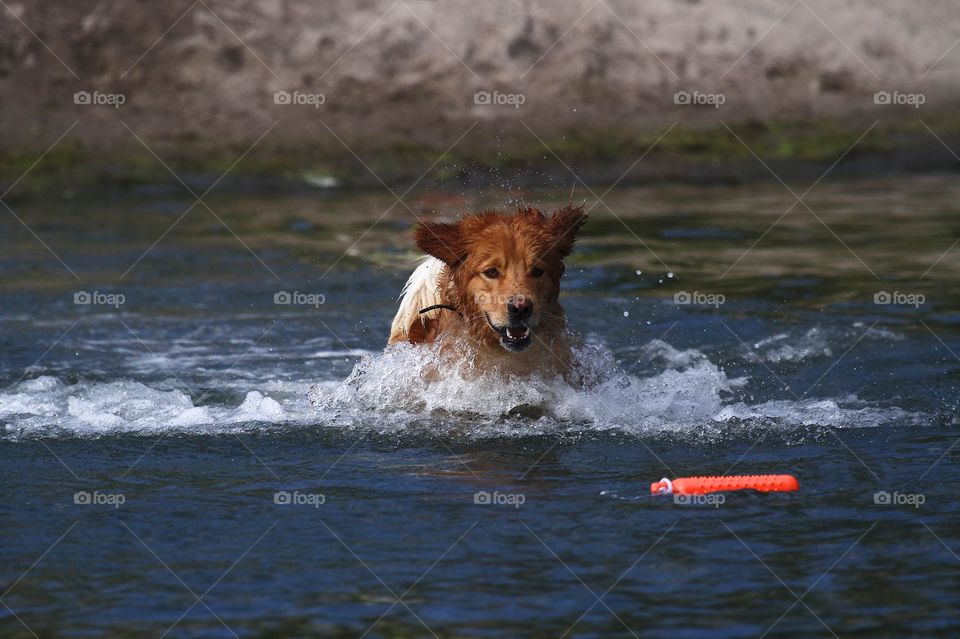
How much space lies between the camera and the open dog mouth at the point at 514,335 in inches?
311

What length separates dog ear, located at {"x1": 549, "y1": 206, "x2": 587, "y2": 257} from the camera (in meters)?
8.12

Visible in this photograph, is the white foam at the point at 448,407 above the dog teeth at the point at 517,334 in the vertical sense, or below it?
below

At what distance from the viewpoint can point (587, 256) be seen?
13375 millimetres

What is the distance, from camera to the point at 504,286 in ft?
25.9

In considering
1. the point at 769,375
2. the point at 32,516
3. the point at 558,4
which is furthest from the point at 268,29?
the point at 32,516

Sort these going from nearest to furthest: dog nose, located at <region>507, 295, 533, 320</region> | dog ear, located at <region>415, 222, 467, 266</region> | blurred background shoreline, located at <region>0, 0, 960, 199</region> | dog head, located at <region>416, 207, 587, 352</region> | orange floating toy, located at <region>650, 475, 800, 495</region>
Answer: orange floating toy, located at <region>650, 475, 800, 495</region> < dog nose, located at <region>507, 295, 533, 320</region> < dog head, located at <region>416, 207, 587, 352</region> < dog ear, located at <region>415, 222, 467, 266</region> < blurred background shoreline, located at <region>0, 0, 960, 199</region>

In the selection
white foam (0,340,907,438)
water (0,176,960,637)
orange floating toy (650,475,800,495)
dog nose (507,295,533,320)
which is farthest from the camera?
white foam (0,340,907,438)

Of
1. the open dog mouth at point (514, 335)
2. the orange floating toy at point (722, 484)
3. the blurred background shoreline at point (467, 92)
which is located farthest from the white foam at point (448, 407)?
the blurred background shoreline at point (467, 92)

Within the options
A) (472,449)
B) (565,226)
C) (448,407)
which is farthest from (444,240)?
(472,449)

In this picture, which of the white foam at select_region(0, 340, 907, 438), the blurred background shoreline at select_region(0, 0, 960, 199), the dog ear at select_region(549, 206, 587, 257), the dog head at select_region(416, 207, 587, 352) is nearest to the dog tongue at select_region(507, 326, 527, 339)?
the dog head at select_region(416, 207, 587, 352)

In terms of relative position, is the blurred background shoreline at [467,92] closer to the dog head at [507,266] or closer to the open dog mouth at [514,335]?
the dog head at [507,266]

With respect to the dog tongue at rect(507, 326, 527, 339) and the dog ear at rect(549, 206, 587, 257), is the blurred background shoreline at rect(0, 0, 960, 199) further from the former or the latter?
the dog tongue at rect(507, 326, 527, 339)

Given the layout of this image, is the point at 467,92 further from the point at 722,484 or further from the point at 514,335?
the point at 722,484

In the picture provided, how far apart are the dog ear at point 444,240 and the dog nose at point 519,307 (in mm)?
522
